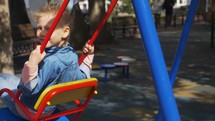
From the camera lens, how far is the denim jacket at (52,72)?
287 centimetres

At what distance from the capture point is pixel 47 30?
300cm

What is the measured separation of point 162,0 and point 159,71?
68.6 ft

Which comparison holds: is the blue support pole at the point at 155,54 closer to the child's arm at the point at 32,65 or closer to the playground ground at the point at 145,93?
the child's arm at the point at 32,65

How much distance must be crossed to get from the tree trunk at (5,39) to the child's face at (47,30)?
130 inches

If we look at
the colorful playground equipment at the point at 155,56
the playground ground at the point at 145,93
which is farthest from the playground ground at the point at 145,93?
the colorful playground equipment at the point at 155,56

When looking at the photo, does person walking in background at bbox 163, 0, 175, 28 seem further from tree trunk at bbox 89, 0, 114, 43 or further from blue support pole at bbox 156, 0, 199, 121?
blue support pole at bbox 156, 0, 199, 121

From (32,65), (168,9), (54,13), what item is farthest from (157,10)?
(32,65)

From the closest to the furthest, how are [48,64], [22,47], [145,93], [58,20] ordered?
[58,20], [48,64], [145,93], [22,47]

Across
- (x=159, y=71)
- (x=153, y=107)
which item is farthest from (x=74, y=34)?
(x=159, y=71)

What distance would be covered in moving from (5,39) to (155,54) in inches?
166

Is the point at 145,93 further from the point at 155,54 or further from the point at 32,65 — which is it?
the point at 155,54

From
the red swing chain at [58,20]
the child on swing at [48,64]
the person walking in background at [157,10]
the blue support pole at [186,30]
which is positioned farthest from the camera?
the person walking in background at [157,10]

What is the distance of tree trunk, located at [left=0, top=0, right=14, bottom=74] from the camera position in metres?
6.19

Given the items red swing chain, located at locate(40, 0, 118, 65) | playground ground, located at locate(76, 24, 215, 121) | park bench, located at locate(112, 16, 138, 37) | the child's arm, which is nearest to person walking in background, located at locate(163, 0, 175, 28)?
park bench, located at locate(112, 16, 138, 37)
